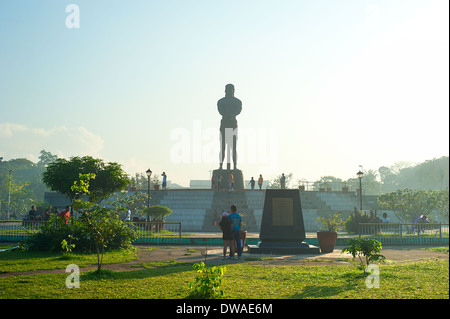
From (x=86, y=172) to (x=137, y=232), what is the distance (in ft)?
29.2

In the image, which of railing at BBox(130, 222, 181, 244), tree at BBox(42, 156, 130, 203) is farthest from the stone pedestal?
tree at BBox(42, 156, 130, 203)

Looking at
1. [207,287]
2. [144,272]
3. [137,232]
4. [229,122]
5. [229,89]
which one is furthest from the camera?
[229,89]

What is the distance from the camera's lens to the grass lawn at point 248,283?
6938 millimetres

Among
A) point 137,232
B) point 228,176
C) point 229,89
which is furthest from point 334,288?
point 229,89

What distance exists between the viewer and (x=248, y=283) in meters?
8.09

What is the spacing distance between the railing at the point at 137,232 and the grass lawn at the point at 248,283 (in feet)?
24.4

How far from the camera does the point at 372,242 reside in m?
9.34

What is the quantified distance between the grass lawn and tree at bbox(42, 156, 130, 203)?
14.1m

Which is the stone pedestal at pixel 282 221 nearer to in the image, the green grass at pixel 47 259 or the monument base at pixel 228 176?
the green grass at pixel 47 259

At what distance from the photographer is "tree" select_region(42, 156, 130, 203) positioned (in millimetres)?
24938

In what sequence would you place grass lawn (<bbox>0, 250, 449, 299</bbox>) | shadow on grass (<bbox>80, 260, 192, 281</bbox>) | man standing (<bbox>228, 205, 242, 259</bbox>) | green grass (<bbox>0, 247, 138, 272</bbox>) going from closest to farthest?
1. grass lawn (<bbox>0, 250, 449, 299</bbox>)
2. shadow on grass (<bbox>80, 260, 192, 281</bbox>)
3. green grass (<bbox>0, 247, 138, 272</bbox>)
4. man standing (<bbox>228, 205, 242, 259</bbox>)

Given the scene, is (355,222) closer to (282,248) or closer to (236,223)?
(282,248)

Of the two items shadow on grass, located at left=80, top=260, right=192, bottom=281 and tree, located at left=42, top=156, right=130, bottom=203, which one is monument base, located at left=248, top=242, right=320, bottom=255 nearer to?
shadow on grass, located at left=80, top=260, right=192, bottom=281
